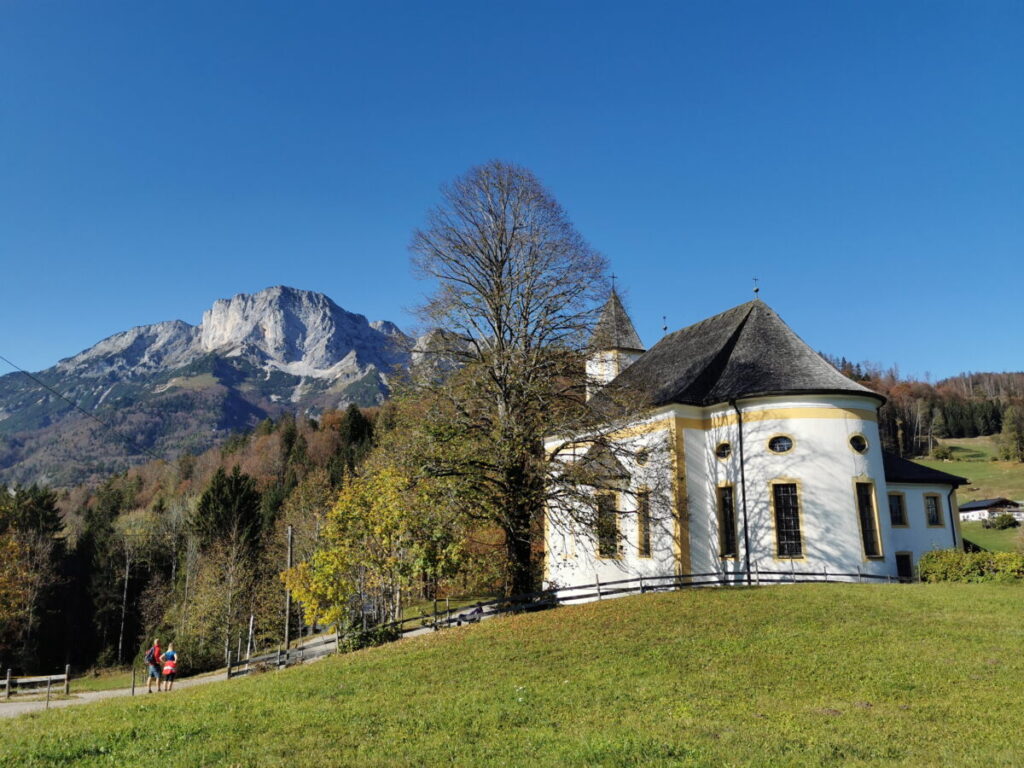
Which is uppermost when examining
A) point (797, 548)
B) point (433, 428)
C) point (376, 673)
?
point (433, 428)

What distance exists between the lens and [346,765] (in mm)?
8586

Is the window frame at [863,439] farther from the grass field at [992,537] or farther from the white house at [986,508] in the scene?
the white house at [986,508]

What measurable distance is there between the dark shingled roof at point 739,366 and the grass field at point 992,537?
36.1 meters

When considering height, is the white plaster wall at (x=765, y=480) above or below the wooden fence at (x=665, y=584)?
above

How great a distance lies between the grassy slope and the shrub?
5757 cm

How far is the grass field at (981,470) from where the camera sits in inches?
3359

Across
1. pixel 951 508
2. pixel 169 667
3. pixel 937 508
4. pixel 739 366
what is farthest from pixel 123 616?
pixel 951 508

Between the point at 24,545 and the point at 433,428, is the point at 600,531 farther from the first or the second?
the point at 24,545

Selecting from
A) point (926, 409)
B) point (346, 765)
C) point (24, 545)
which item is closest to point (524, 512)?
point (346, 765)

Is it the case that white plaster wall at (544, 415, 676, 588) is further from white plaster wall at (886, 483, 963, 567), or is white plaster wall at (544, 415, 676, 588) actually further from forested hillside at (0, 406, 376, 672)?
forested hillside at (0, 406, 376, 672)

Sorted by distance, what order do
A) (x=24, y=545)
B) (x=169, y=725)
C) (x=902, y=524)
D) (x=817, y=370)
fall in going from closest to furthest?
1. (x=169, y=725)
2. (x=817, y=370)
3. (x=902, y=524)
4. (x=24, y=545)

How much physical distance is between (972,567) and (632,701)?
20935 mm

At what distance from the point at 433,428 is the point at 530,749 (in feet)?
45.4

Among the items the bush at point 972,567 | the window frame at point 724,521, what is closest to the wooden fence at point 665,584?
the window frame at point 724,521
